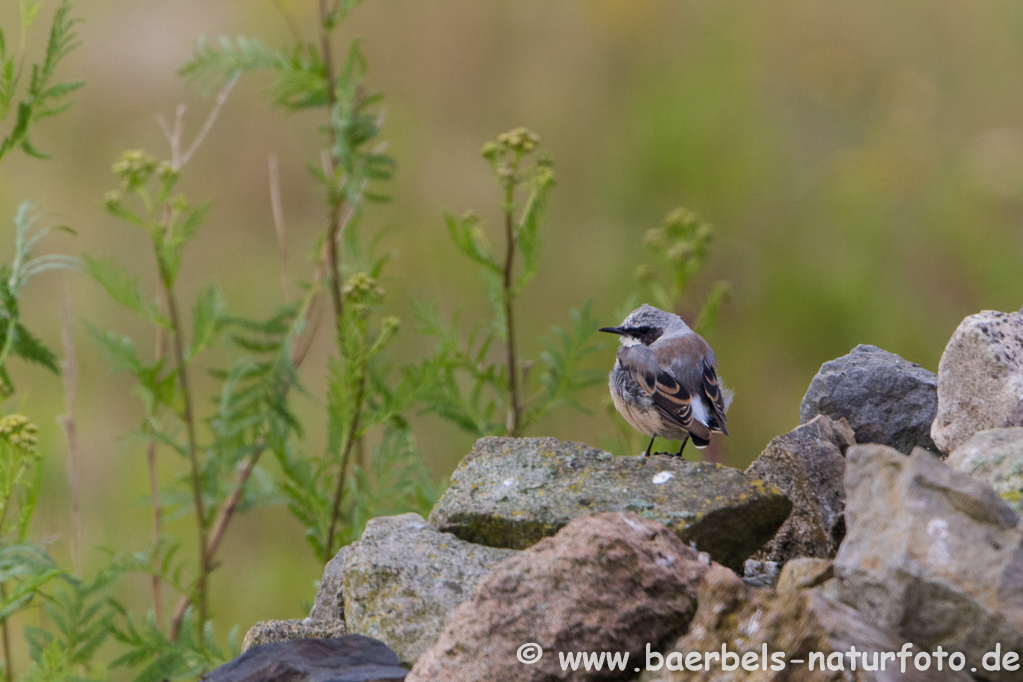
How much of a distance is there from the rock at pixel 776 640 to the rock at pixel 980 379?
1.07 meters

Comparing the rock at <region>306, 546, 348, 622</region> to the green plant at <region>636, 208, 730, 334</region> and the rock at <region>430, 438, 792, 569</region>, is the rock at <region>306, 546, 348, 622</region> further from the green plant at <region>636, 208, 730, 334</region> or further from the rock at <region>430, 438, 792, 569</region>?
the green plant at <region>636, 208, 730, 334</region>

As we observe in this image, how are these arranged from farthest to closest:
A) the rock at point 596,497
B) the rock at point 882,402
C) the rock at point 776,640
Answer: the rock at point 882,402
the rock at point 596,497
the rock at point 776,640

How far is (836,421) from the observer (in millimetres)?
3332

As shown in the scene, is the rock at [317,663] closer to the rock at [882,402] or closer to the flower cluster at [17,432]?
the flower cluster at [17,432]

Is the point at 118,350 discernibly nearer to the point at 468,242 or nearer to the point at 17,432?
the point at 17,432

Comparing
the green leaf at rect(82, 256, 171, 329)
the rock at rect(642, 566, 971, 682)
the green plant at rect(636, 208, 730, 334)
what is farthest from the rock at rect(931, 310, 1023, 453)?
the green leaf at rect(82, 256, 171, 329)

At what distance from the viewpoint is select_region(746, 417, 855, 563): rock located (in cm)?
303

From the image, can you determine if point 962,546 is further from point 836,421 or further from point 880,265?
point 880,265

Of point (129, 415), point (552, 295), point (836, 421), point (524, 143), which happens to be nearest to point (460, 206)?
point (552, 295)

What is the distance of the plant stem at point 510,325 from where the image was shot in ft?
14.3

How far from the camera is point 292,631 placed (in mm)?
2822

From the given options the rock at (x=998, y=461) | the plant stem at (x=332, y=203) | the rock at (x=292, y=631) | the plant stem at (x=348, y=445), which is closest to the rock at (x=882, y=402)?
the rock at (x=998, y=461)

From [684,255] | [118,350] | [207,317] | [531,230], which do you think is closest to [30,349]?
[118,350]

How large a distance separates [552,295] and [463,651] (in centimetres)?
589
